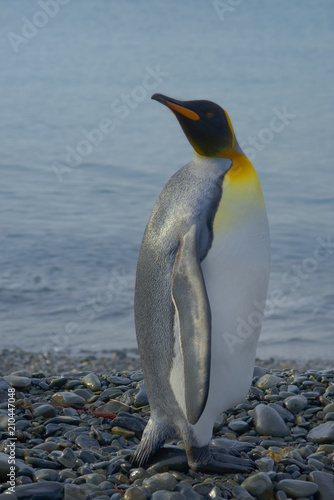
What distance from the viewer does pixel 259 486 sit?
2.79m

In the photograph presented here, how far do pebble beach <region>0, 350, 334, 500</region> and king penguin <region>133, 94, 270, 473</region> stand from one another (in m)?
0.14

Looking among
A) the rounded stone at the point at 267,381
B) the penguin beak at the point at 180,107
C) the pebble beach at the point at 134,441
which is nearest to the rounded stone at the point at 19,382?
the pebble beach at the point at 134,441

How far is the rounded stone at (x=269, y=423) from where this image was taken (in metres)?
3.43

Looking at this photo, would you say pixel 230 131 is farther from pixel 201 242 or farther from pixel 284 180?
pixel 284 180

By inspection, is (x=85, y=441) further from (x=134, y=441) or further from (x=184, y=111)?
(x=184, y=111)

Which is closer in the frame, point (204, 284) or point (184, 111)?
point (204, 284)

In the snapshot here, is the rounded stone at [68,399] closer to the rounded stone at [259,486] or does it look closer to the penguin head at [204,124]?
the rounded stone at [259,486]

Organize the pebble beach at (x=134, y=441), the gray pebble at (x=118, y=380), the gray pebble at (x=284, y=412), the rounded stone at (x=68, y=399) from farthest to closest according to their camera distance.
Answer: the gray pebble at (x=118, y=380)
the rounded stone at (x=68, y=399)
the gray pebble at (x=284, y=412)
the pebble beach at (x=134, y=441)

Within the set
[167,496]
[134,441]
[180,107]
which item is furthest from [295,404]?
[180,107]

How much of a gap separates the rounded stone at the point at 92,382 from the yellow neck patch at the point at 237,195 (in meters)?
1.56

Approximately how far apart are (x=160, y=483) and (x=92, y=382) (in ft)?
4.36

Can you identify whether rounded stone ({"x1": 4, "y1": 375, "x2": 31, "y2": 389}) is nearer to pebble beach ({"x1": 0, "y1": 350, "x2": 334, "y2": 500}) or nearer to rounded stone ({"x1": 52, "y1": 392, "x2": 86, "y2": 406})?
pebble beach ({"x1": 0, "y1": 350, "x2": 334, "y2": 500})

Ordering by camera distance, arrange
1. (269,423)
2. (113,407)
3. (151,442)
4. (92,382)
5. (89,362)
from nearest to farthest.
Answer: (151,442) → (269,423) → (113,407) → (92,382) → (89,362)

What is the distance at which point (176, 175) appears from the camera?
2.99m
